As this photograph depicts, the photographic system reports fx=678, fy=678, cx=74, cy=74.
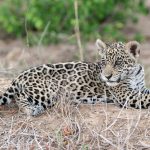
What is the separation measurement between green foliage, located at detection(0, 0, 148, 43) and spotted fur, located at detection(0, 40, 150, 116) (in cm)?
746

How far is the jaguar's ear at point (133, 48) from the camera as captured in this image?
9.55 metres

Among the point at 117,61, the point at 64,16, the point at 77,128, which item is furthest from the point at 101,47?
the point at 64,16

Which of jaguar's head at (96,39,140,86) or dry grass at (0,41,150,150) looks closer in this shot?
dry grass at (0,41,150,150)

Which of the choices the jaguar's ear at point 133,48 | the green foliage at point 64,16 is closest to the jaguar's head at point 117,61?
the jaguar's ear at point 133,48

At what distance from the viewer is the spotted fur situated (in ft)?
30.8

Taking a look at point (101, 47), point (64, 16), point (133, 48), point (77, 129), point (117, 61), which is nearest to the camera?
point (77, 129)

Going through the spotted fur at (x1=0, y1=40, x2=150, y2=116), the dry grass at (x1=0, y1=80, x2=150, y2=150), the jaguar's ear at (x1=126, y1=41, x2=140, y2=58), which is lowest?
the dry grass at (x1=0, y1=80, x2=150, y2=150)

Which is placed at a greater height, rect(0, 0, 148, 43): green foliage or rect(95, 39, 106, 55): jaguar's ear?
rect(0, 0, 148, 43): green foliage

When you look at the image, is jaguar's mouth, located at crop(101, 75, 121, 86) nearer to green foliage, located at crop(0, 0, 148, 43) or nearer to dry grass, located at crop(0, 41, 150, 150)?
dry grass, located at crop(0, 41, 150, 150)

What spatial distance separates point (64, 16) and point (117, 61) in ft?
29.3

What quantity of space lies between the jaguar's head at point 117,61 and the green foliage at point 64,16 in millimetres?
7553

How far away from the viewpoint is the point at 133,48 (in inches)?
379

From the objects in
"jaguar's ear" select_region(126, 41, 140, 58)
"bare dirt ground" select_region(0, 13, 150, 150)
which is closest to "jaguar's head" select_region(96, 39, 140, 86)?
"jaguar's ear" select_region(126, 41, 140, 58)

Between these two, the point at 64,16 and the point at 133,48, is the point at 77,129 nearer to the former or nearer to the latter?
the point at 133,48
